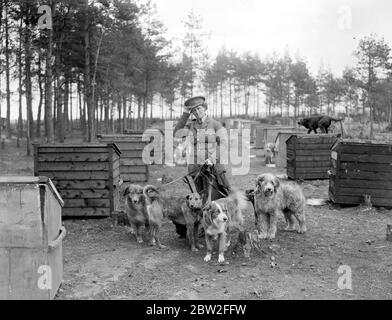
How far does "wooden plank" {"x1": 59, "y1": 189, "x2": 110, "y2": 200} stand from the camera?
953 cm

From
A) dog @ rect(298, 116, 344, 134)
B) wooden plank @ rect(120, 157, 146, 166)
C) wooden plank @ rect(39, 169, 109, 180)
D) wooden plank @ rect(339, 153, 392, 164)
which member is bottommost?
wooden plank @ rect(39, 169, 109, 180)

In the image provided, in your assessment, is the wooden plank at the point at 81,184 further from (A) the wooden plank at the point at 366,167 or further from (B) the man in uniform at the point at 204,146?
(A) the wooden plank at the point at 366,167

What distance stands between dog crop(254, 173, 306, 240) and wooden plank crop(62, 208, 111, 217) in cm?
352

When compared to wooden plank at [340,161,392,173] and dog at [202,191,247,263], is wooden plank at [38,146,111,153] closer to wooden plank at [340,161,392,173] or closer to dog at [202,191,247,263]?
dog at [202,191,247,263]

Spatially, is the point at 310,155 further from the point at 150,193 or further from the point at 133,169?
the point at 150,193

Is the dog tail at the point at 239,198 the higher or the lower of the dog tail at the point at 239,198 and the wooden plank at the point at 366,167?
the lower

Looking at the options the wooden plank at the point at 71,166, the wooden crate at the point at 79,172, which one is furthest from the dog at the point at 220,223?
the wooden plank at the point at 71,166

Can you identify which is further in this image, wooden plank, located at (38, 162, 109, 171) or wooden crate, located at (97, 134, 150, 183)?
wooden crate, located at (97, 134, 150, 183)

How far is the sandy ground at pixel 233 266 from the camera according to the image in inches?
216

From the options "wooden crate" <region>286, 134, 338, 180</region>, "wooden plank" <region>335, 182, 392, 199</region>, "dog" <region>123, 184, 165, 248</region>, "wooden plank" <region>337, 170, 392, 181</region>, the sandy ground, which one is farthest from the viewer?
"wooden crate" <region>286, 134, 338, 180</region>

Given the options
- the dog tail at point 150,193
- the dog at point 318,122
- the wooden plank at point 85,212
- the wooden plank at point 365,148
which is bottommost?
the wooden plank at point 85,212

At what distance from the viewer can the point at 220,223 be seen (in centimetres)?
664

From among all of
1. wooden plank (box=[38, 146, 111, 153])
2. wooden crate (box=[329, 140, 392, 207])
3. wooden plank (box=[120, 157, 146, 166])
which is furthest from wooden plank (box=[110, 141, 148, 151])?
wooden crate (box=[329, 140, 392, 207])
